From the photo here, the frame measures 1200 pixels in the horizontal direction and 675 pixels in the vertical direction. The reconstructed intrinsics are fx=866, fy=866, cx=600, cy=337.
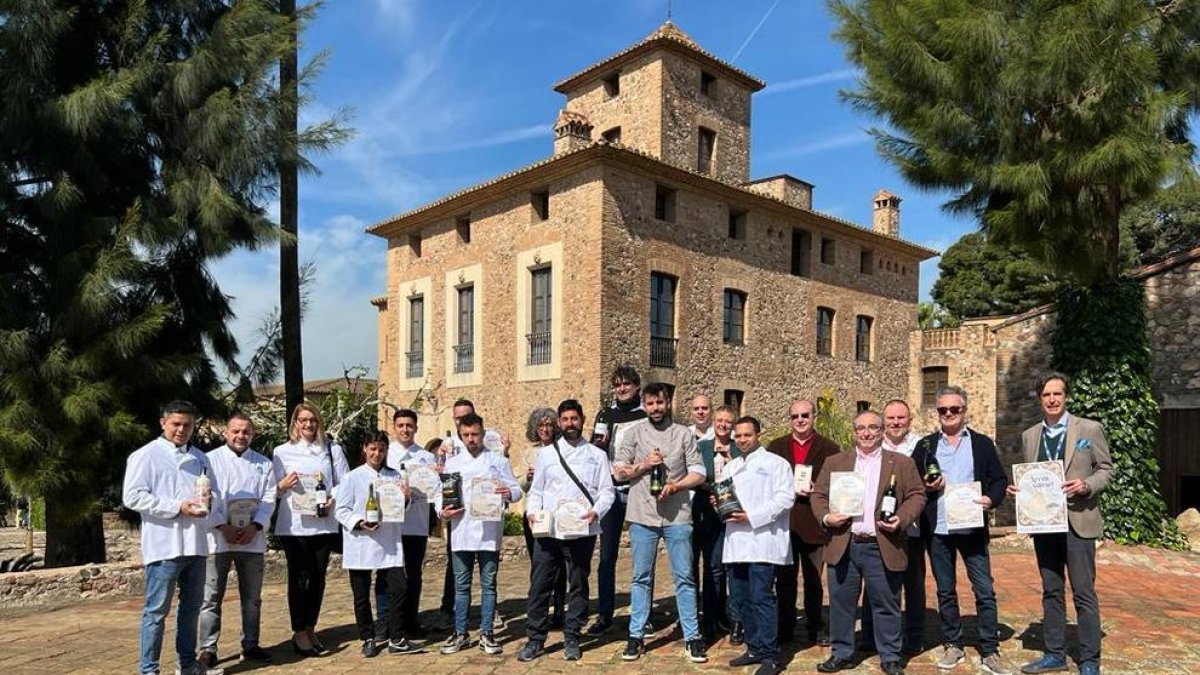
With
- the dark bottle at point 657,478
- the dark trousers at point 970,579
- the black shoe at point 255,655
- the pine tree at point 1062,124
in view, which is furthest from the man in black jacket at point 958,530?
the pine tree at point 1062,124

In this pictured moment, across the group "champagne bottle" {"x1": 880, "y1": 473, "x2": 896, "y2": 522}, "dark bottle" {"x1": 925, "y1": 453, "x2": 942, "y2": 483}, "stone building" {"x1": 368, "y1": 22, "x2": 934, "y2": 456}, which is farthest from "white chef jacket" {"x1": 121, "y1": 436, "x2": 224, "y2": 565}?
"stone building" {"x1": 368, "y1": 22, "x2": 934, "y2": 456}

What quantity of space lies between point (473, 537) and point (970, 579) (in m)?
3.18

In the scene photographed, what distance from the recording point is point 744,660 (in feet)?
17.7

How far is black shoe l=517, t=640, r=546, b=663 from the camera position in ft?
18.4

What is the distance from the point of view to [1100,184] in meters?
10.5

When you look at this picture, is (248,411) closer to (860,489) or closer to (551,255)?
(551,255)

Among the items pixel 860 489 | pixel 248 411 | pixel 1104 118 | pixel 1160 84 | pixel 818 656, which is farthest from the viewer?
pixel 248 411

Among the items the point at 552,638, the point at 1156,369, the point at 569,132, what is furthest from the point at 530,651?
the point at 569,132

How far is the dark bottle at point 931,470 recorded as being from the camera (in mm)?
5316

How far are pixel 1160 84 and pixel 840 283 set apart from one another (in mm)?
12651

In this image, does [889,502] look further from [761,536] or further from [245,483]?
[245,483]

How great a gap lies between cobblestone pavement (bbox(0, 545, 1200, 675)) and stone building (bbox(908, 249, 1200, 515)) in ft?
16.7

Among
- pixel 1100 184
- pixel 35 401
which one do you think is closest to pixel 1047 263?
pixel 1100 184

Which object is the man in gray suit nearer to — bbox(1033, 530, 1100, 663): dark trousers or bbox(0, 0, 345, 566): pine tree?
bbox(1033, 530, 1100, 663): dark trousers
